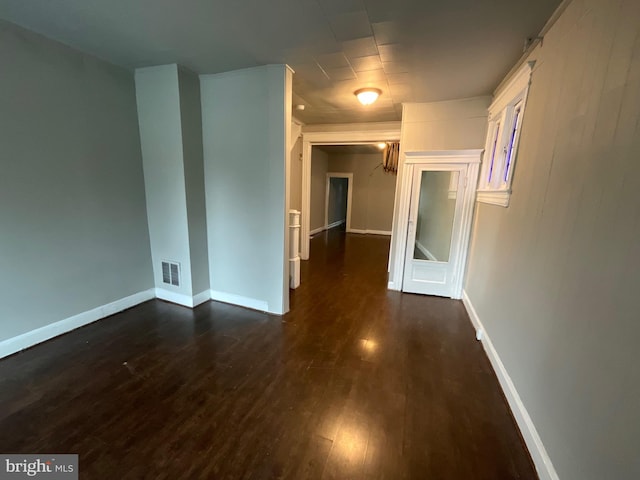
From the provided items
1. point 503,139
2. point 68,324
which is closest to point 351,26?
point 503,139

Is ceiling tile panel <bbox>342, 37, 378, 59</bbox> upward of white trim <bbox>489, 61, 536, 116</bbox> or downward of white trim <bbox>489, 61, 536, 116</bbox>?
upward

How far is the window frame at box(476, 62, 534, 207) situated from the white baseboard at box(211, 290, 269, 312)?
2680 millimetres

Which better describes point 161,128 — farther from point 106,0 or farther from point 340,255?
point 340,255

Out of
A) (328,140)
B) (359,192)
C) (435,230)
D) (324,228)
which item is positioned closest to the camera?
Answer: (435,230)

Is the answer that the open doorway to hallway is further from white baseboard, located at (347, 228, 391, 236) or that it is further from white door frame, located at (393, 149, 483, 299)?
white door frame, located at (393, 149, 483, 299)

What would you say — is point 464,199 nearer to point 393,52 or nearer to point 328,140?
point 393,52

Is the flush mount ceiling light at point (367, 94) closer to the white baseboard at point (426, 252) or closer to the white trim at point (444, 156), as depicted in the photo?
the white trim at point (444, 156)

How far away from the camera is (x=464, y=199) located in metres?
3.51

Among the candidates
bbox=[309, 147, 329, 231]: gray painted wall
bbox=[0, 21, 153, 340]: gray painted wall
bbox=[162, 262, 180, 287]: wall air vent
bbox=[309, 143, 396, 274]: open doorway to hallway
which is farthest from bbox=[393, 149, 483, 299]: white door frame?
bbox=[309, 143, 396, 274]: open doorway to hallway

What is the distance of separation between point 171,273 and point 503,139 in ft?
13.0

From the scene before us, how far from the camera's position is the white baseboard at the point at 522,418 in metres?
1.37

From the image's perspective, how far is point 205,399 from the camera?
1.84 metres

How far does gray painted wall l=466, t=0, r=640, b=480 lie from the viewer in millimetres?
1003

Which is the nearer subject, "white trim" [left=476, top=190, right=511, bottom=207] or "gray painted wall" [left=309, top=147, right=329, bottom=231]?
"white trim" [left=476, top=190, right=511, bottom=207]
